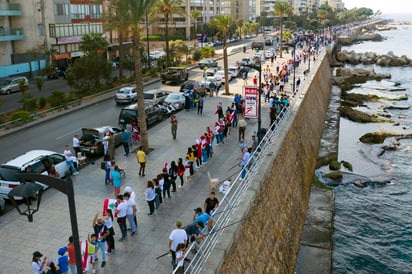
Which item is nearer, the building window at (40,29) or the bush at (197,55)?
the building window at (40,29)

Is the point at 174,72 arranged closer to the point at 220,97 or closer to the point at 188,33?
the point at 220,97

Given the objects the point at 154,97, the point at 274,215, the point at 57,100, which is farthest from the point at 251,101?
the point at 57,100

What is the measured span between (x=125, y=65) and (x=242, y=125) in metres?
30.8

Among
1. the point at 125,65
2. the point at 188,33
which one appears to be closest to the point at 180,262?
the point at 125,65

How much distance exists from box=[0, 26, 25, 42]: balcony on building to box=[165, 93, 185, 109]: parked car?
27407mm

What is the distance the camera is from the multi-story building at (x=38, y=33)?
2063 inches

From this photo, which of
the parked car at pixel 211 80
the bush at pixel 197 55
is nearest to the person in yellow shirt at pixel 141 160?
the parked car at pixel 211 80

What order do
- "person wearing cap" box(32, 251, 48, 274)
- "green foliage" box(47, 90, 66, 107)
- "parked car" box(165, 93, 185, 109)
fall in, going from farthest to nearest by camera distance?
1. "green foliage" box(47, 90, 66, 107)
2. "parked car" box(165, 93, 185, 109)
3. "person wearing cap" box(32, 251, 48, 274)

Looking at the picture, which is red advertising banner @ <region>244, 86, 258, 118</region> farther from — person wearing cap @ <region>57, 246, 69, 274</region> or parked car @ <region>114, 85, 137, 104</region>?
parked car @ <region>114, 85, 137, 104</region>

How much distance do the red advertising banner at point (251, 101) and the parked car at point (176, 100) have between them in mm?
10761

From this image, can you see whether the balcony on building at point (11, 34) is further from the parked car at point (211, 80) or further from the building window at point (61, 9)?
the parked car at point (211, 80)

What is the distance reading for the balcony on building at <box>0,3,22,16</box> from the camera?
50.8m

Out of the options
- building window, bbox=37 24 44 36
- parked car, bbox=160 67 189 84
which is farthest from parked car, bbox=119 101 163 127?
building window, bbox=37 24 44 36

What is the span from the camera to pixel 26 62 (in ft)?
178
